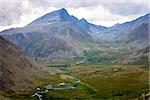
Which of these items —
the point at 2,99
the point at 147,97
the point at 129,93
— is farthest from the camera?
the point at 129,93

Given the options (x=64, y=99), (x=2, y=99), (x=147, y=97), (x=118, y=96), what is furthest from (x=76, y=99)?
(x=147, y=97)

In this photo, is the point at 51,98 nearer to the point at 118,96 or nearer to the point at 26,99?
the point at 26,99

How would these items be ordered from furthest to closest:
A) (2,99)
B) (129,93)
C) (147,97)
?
(129,93) → (2,99) → (147,97)

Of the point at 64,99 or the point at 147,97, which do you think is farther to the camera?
the point at 64,99

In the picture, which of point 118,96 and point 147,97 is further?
point 118,96

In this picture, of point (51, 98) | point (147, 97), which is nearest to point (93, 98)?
point (51, 98)

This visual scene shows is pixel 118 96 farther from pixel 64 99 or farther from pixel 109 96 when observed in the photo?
pixel 64 99

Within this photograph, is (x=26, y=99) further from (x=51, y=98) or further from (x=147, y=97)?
(x=147, y=97)
